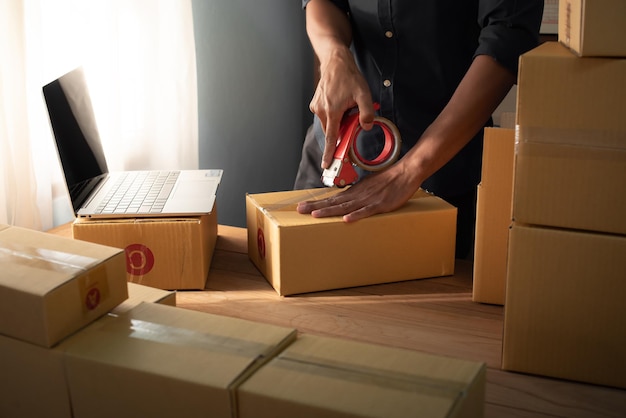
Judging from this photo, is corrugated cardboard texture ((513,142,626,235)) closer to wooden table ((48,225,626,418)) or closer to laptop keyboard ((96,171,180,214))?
wooden table ((48,225,626,418))

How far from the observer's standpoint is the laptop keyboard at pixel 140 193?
1.33 metres

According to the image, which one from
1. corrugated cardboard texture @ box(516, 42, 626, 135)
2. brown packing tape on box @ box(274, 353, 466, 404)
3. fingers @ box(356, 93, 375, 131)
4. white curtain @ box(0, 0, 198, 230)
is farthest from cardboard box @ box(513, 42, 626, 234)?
white curtain @ box(0, 0, 198, 230)

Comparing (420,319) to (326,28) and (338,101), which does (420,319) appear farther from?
(326,28)

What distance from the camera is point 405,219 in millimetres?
1308

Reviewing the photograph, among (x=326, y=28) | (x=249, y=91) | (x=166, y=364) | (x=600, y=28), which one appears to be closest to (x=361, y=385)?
(x=166, y=364)

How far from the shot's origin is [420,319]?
119 cm

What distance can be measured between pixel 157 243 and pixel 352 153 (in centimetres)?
38

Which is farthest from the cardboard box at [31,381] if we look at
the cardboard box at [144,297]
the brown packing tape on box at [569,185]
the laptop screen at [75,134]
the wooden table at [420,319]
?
the brown packing tape on box at [569,185]

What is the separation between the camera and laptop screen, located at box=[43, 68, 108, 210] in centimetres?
136

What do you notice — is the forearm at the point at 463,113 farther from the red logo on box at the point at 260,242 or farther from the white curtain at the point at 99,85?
the white curtain at the point at 99,85

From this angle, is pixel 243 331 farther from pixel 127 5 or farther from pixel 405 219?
pixel 127 5

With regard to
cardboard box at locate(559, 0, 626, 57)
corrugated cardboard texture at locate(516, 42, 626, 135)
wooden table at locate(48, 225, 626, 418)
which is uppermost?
cardboard box at locate(559, 0, 626, 57)

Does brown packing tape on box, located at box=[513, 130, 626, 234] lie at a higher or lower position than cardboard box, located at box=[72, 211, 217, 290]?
higher

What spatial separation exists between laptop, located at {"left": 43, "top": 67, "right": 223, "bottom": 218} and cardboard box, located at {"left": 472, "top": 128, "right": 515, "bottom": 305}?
0.46 m
